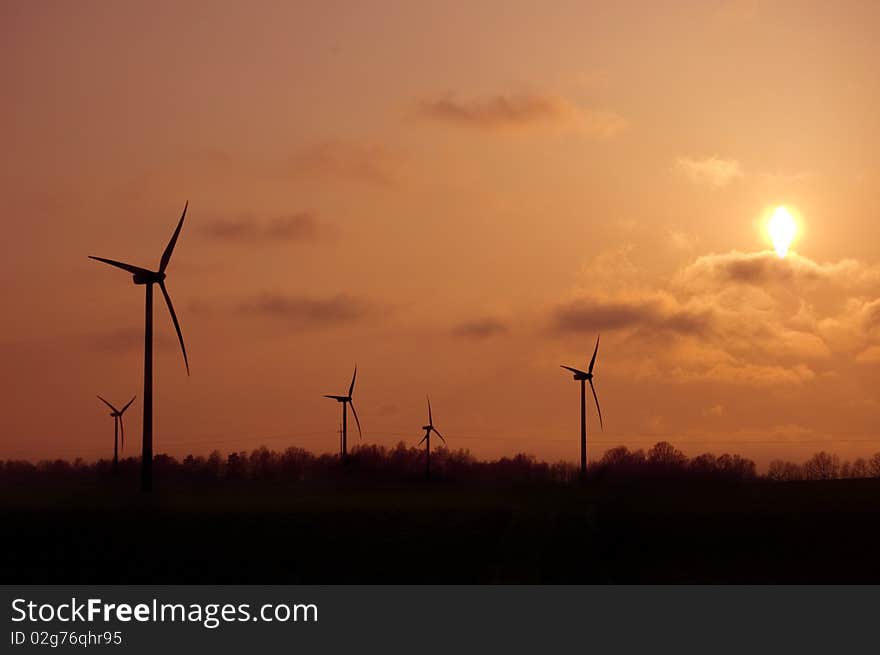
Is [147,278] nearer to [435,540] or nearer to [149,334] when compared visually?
[149,334]

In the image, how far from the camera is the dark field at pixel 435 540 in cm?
7731

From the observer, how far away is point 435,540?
85.2 metres

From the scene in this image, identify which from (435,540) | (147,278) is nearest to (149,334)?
(147,278)

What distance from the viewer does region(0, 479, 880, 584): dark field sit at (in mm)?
77312

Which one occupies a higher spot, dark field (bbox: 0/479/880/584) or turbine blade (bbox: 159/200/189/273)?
turbine blade (bbox: 159/200/189/273)

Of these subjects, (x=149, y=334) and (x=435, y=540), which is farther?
(x=149, y=334)

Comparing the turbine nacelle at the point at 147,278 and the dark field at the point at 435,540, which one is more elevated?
the turbine nacelle at the point at 147,278

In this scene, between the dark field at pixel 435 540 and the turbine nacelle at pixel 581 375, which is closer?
the dark field at pixel 435 540

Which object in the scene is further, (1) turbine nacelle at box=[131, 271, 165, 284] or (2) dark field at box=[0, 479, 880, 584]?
(1) turbine nacelle at box=[131, 271, 165, 284]

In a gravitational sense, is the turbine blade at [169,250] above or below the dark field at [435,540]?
above

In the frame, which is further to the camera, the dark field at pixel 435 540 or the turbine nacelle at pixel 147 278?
the turbine nacelle at pixel 147 278

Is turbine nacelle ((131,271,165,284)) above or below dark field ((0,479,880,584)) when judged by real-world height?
above
